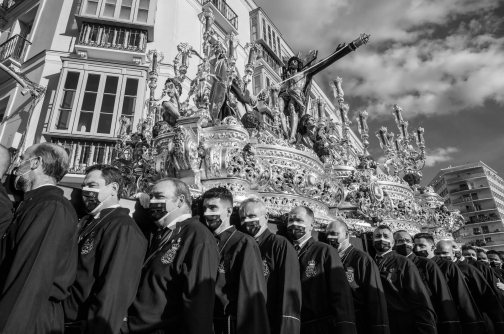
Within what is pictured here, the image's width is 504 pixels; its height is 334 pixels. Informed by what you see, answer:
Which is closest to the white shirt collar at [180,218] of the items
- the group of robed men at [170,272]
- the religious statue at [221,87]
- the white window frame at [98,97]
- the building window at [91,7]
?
the group of robed men at [170,272]

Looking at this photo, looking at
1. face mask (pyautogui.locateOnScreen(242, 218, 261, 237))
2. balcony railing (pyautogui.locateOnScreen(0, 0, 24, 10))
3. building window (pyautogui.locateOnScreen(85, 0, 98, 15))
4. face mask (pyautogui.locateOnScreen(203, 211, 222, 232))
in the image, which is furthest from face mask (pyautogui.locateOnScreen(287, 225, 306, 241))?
balcony railing (pyautogui.locateOnScreen(0, 0, 24, 10))

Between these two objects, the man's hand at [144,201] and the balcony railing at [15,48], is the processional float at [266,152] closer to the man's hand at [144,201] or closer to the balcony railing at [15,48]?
the man's hand at [144,201]

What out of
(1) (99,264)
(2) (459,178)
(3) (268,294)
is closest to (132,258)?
(1) (99,264)

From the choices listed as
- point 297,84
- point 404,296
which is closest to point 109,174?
point 404,296

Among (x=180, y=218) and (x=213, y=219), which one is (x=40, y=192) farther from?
(x=213, y=219)

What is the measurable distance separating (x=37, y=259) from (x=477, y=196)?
237ft

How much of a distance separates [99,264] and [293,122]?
737 cm

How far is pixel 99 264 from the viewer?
2.44 meters

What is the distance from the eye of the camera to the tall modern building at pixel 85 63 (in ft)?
43.7

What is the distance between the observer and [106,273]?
2324 millimetres

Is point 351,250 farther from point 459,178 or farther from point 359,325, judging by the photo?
point 459,178

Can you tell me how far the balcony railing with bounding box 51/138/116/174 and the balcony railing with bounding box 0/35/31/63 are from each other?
647cm

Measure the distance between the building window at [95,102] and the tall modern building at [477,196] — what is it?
56682 millimetres

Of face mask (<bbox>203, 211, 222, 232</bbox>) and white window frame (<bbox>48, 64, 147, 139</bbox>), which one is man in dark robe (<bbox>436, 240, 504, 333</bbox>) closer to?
face mask (<bbox>203, 211, 222, 232</bbox>)
